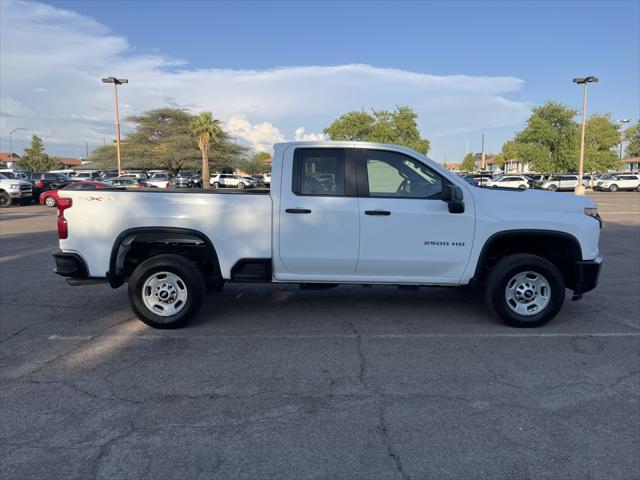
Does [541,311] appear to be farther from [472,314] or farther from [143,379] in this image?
[143,379]

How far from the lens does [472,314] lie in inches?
246

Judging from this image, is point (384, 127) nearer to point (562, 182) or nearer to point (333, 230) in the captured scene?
point (562, 182)

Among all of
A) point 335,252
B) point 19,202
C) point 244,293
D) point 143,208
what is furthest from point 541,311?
point 19,202

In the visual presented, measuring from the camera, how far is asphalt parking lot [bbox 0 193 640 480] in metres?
3.06

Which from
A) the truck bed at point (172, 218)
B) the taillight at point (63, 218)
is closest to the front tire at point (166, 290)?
the truck bed at point (172, 218)

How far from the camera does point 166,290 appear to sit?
5.61 m

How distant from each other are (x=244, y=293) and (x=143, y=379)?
3.11 metres

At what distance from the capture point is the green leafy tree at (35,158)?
82.4m

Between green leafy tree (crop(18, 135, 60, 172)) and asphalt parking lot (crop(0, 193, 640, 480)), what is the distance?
87586 millimetres

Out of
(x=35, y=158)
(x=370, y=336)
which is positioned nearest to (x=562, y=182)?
(x=370, y=336)

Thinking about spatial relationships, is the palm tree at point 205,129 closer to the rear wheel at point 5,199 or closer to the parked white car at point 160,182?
the parked white car at point 160,182

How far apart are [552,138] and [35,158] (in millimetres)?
76380

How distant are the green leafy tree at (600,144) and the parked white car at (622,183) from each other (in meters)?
6.80

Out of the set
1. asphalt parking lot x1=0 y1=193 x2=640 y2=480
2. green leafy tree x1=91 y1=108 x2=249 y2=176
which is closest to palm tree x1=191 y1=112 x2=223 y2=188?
green leafy tree x1=91 y1=108 x2=249 y2=176
